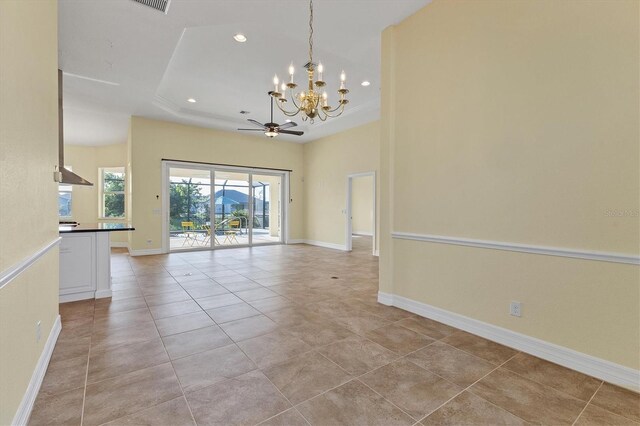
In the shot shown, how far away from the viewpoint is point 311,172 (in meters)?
9.84

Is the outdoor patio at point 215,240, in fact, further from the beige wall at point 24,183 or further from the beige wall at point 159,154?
the beige wall at point 24,183

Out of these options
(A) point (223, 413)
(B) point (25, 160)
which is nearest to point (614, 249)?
(A) point (223, 413)

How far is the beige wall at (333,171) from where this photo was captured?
25.8 feet

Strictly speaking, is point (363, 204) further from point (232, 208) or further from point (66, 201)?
point (66, 201)

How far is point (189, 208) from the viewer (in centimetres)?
834

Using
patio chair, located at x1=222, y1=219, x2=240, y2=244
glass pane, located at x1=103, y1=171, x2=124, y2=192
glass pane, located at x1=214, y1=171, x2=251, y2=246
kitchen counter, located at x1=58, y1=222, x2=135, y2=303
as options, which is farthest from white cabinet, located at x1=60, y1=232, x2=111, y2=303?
glass pane, located at x1=103, y1=171, x2=124, y2=192

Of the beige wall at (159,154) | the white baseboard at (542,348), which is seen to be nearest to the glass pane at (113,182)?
the beige wall at (159,154)

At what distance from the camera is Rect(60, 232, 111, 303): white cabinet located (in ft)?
12.3

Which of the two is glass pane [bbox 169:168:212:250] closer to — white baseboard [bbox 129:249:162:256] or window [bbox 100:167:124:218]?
white baseboard [bbox 129:249:162:256]

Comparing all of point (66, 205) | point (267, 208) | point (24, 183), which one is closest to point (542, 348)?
point (24, 183)

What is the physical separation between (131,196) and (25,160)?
623 cm

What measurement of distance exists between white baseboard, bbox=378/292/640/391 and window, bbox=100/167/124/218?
32.6 feet

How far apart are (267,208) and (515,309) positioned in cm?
821

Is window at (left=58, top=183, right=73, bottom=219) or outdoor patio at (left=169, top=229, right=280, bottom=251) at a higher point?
window at (left=58, top=183, right=73, bottom=219)
